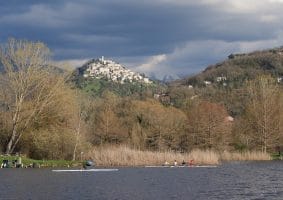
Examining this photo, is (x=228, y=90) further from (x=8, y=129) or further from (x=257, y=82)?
(x=8, y=129)

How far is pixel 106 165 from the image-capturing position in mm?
82062

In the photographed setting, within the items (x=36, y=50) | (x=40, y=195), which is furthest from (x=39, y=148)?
(x=40, y=195)

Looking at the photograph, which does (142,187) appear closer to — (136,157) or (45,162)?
(136,157)

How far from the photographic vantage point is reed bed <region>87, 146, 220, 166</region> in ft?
266

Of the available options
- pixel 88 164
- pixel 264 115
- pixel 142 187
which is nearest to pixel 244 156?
pixel 264 115

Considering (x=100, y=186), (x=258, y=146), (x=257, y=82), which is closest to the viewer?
(x=100, y=186)

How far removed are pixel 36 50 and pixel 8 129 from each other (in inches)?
552

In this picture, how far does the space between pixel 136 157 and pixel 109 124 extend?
3673 centimetres

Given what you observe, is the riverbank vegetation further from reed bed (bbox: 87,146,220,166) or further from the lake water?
the lake water

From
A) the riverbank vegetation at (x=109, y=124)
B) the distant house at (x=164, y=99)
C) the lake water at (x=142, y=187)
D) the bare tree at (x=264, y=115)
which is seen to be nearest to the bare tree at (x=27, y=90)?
the riverbank vegetation at (x=109, y=124)

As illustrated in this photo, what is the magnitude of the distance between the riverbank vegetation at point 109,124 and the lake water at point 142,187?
20257 mm

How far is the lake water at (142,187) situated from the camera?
139 feet

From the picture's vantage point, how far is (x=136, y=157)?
8119 cm

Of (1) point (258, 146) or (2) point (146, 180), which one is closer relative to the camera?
(2) point (146, 180)
